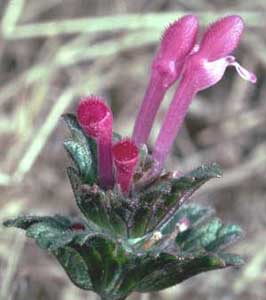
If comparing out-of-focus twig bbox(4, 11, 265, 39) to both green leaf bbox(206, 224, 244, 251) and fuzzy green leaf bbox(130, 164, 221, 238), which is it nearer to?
green leaf bbox(206, 224, 244, 251)

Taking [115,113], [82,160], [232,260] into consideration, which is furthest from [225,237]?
[115,113]

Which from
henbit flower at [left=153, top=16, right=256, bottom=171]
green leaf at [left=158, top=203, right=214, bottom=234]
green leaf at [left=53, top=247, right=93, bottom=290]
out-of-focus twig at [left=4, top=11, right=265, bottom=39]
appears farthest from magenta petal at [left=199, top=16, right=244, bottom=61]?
out-of-focus twig at [left=4, top=11, right=265, bottom=39]

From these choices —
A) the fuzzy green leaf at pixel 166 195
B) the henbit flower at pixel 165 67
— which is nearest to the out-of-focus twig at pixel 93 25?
the henbit flower at pixel 165 67

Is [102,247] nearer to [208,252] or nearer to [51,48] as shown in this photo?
[208,252]

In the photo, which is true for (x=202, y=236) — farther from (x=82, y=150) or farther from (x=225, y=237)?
(x=82, y=150)

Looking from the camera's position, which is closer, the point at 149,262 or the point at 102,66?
the point at 149,262

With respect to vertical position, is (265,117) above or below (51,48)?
below

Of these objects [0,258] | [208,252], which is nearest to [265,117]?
[0,258]
